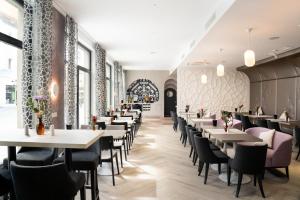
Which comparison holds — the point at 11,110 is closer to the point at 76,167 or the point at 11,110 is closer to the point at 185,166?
the point at 76,167

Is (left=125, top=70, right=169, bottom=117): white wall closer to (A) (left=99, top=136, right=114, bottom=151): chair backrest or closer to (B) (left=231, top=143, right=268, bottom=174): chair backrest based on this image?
(A) (left=99, top=136, right=114, bottom=151): chair backrest

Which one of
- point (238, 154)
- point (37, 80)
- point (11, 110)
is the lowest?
point (238, 154)

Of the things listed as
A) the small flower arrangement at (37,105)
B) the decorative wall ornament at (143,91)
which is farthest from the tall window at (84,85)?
the decorative wall ornament at (143,91)

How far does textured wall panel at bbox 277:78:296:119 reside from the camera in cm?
863

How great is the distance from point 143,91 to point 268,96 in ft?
30.2

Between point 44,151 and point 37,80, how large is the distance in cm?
139

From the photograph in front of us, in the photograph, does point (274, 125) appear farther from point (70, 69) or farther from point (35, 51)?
point (35, 51)

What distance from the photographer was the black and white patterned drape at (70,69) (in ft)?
17.9

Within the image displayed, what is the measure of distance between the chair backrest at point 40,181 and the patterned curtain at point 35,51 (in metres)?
2.09

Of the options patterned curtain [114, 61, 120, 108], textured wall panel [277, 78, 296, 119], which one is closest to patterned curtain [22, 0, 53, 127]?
textured wall panel [277, 78, 296, 119]

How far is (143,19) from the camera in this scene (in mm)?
5758

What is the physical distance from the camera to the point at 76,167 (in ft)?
10.1

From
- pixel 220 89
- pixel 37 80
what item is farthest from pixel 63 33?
pixel 220 89

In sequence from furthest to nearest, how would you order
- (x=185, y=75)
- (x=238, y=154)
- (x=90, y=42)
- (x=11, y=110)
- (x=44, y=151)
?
(x=185, y=75) → (x=90, y=42) → (x=11, y=110) → (x=238, y=154) → (x=44, y=151)
